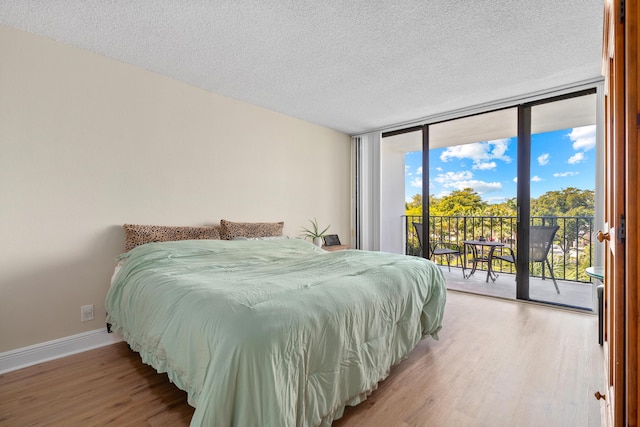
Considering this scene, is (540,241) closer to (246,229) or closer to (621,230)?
(621,230)

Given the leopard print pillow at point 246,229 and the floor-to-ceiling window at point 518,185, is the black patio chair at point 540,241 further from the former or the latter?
the leopard print pillow at point 246,229

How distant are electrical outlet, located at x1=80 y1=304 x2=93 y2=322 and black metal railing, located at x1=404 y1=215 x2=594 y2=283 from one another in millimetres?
4991

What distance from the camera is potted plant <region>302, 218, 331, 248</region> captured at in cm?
433

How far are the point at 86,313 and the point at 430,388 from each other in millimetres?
2767

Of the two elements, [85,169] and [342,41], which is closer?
[342,41]

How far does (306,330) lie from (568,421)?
4.96 ft

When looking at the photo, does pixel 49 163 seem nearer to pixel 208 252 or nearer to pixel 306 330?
pixel 208 252

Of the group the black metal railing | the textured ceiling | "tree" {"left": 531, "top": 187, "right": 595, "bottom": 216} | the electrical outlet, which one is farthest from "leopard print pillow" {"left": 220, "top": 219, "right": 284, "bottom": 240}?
"tree" {"left": 531, "top": 187, "right": 595, "bottom": 216}

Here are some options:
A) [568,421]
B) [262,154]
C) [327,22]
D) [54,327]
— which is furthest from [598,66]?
[54,327]

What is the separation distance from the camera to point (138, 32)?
230 cm

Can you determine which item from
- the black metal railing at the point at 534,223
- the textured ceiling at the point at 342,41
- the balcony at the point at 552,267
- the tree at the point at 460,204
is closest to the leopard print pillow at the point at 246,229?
the textured ceiling at the point at 342,41

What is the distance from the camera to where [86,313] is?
99.5 inches

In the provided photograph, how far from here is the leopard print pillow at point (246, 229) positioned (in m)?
3.29

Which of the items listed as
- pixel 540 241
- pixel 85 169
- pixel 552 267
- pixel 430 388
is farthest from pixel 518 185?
pixel 85 169
